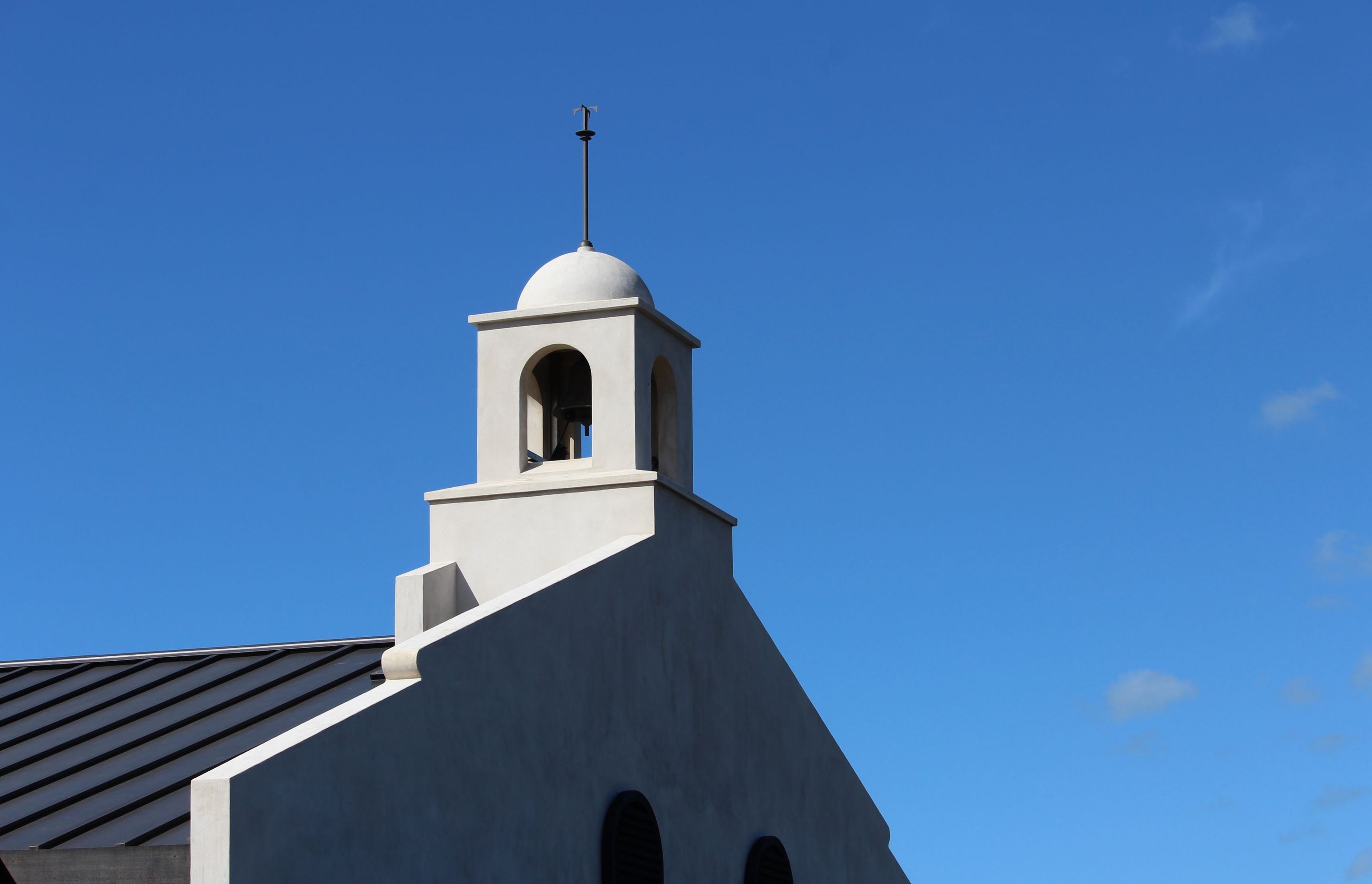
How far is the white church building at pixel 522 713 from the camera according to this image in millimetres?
12422

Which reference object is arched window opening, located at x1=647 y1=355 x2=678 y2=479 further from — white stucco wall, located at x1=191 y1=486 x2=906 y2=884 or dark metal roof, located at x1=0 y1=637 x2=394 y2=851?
dark metal roof, located at x1=0 y1=637 x2=394 y2=851

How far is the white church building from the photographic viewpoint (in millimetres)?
12422

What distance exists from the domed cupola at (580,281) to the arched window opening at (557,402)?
617 mm

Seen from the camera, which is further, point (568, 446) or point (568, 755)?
point (568, 446)

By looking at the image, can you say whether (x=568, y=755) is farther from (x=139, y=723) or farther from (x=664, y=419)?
(x=664, y=419)

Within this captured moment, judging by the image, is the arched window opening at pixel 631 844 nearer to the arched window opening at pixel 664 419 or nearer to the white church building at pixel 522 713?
the white church building at pixel 522 713

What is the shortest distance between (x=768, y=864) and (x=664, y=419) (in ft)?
15.7

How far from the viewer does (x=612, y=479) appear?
18.0 metres

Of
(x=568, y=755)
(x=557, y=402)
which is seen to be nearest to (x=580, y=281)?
(x=557, y=402)

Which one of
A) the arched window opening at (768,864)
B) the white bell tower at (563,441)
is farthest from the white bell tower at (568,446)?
the arched window opening at (768,864)

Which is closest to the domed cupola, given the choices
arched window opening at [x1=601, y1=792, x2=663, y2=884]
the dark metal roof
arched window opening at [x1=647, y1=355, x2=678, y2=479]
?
arched window opening at [x1=647, y1=355, x2=678, y2=479]

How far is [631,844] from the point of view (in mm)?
16156

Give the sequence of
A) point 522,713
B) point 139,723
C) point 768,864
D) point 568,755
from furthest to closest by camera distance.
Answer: point 768,864 < point 139,723 < point 568,755 < point 522,713

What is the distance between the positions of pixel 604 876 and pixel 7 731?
256 inches
